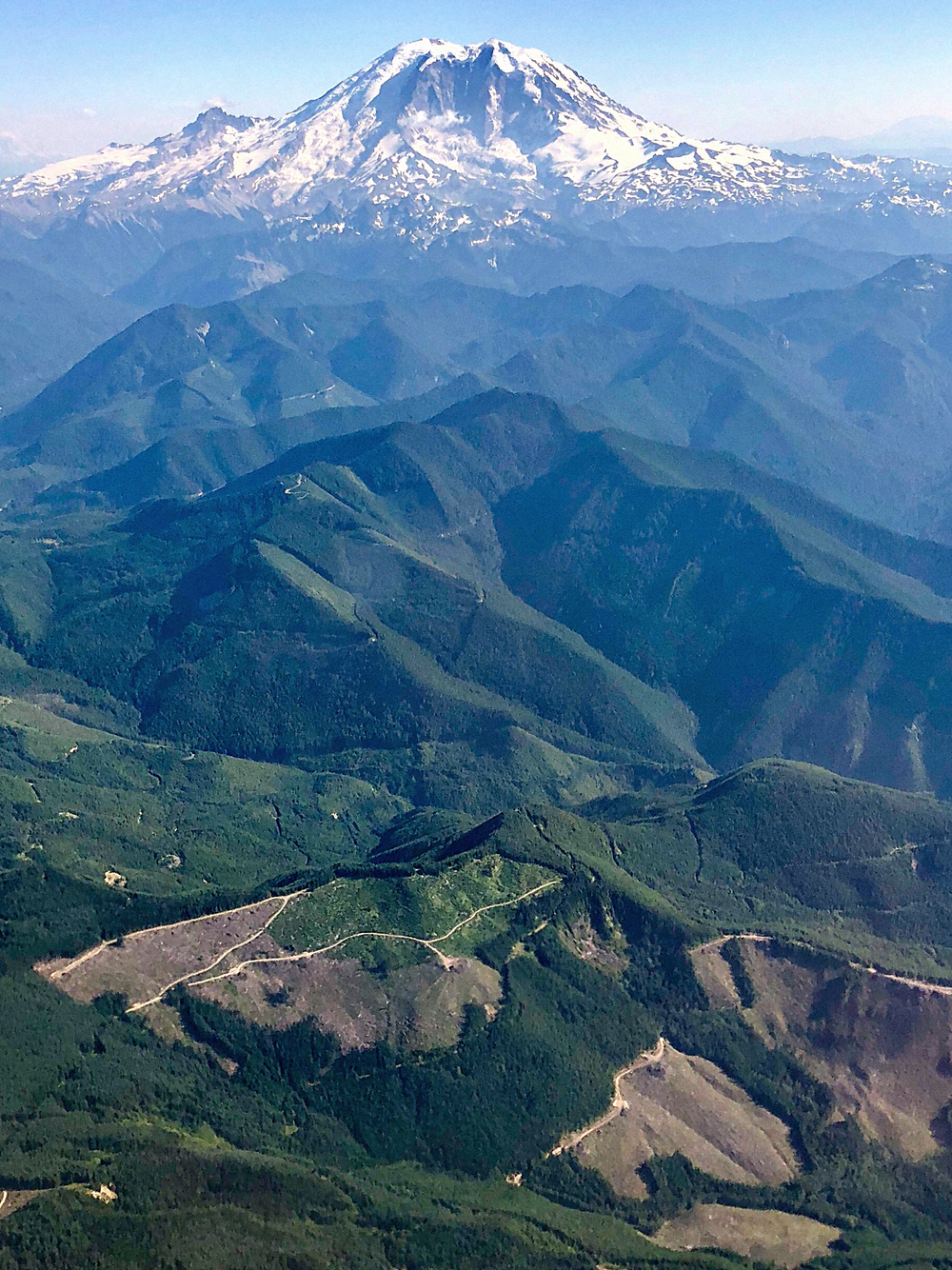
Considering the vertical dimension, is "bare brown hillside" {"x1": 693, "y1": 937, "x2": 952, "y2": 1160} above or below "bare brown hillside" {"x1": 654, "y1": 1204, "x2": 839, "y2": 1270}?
above

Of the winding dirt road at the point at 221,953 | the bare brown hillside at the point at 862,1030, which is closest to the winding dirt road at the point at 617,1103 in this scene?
the bare brown hillside at the point at 862,1030

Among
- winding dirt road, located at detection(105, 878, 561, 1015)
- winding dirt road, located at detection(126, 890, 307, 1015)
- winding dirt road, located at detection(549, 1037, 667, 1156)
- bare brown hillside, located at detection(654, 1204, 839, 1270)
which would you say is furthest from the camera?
winding dirt road, located at detection(105, 878, 561, 1015)

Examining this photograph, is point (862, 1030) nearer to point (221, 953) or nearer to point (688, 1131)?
point (688, 1131)

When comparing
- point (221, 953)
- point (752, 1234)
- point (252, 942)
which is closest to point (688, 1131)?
point (752, 1234)

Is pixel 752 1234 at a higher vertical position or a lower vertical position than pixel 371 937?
lower

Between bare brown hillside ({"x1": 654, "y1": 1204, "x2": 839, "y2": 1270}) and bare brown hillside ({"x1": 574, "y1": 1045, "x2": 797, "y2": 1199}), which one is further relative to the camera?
bare brown hillside ({"x1": 574, "y1": 1045, "x2": 797, "y2": 1199})

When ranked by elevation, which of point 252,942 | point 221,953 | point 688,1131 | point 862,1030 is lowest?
point 688,1131

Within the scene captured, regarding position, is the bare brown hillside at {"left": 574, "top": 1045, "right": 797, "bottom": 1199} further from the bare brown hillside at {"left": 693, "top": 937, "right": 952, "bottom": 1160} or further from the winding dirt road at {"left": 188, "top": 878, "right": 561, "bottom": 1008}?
the winding dirt road at {"left": 188, "top": 878, "right": 561, "bottom": 1008}

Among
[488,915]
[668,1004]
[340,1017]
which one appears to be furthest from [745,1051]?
[340,1017]

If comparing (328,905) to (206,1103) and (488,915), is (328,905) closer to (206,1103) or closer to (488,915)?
(488,915)

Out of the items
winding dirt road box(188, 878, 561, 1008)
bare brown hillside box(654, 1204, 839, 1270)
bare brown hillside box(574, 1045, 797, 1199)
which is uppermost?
winding dirt road box(188, 878, 561, 1008)

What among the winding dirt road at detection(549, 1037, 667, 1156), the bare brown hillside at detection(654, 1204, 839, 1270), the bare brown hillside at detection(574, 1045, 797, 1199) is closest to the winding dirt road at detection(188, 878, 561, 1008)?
the winding dirt road at detection(549, 1037, 667, 1156)
